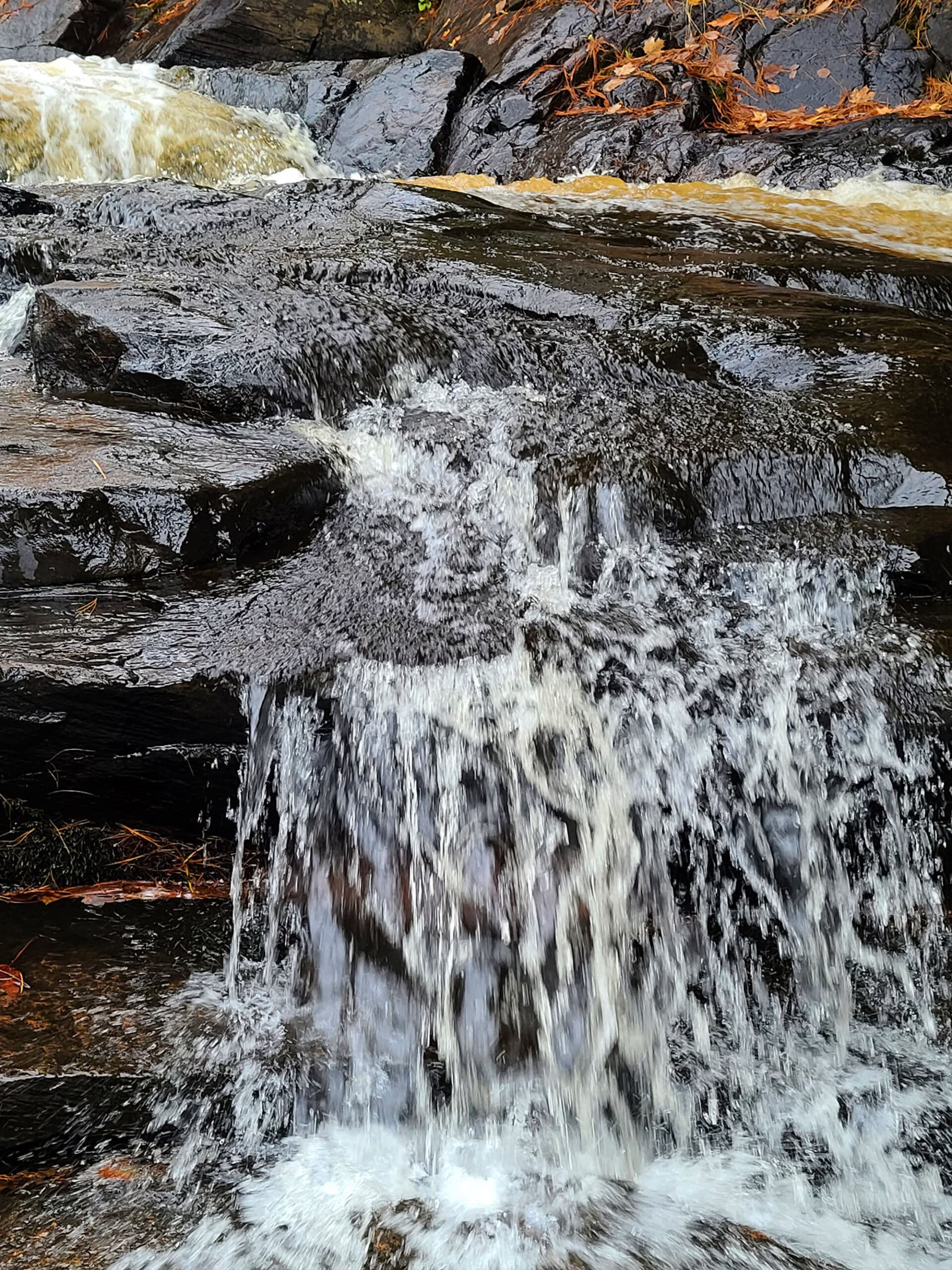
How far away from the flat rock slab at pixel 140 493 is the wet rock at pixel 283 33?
23.1 ft

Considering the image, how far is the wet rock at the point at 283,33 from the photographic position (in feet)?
28.0

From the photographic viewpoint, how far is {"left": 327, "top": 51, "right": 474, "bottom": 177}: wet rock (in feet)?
24.3

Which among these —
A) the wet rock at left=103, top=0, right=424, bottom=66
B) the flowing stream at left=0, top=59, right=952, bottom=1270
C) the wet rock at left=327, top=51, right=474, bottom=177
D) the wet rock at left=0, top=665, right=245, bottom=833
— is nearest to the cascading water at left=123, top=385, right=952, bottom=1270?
the flowing stream at left=0, top=59, right=952, bottom=1270

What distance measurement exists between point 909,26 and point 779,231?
3.55m

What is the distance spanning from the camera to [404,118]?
7.57 meters

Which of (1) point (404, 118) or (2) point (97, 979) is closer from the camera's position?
(2) point (97, 979)

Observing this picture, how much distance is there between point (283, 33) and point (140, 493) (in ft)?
25.7

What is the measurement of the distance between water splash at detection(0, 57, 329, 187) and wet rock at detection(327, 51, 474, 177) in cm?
38

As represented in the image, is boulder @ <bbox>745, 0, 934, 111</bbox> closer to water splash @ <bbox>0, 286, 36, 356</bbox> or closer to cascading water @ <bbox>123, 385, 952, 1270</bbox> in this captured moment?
water splash @ <bbox>0, 286, 36, 356</bbox>

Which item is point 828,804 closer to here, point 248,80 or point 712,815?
point 712,815

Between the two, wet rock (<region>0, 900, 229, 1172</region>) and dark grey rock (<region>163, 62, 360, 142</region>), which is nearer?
wet rock (<region>0, 900, 229, 1172</region>)

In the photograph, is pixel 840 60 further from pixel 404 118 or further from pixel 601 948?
pixel 601 948

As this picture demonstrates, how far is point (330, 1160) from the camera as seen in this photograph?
6.36 feet

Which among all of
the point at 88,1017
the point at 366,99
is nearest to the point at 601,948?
the point at 88,1017
